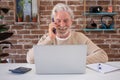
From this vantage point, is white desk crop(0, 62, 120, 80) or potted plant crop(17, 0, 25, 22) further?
potted plant crop(17, 0, 25, 22)

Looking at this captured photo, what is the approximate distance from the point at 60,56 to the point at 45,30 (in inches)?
80.8

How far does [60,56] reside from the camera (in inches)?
63.4

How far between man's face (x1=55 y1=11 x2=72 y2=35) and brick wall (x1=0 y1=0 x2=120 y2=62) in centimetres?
112

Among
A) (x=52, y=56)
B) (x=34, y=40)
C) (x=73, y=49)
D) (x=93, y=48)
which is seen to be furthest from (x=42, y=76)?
(x=34, y=40)

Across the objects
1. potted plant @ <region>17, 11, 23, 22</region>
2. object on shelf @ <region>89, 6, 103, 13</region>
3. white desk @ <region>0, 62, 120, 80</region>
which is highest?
object on shelf @ <region>89, 6, 103, 13</region>

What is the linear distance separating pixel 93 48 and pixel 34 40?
144 centimetres

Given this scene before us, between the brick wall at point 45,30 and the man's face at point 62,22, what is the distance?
3.68 feet

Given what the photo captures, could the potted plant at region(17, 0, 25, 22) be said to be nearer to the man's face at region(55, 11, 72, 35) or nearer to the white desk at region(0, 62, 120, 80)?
the man's face at region(55, 11, 72, 35)

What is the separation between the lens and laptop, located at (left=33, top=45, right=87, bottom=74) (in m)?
1.60

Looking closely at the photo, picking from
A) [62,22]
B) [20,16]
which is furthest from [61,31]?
[20,16]

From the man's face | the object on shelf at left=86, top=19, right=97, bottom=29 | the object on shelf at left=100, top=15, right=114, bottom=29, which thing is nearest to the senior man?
the man's face

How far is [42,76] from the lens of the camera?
5.34 ft

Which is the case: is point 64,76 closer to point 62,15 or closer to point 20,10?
point 62,15

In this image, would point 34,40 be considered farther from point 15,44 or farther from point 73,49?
point 73,49
